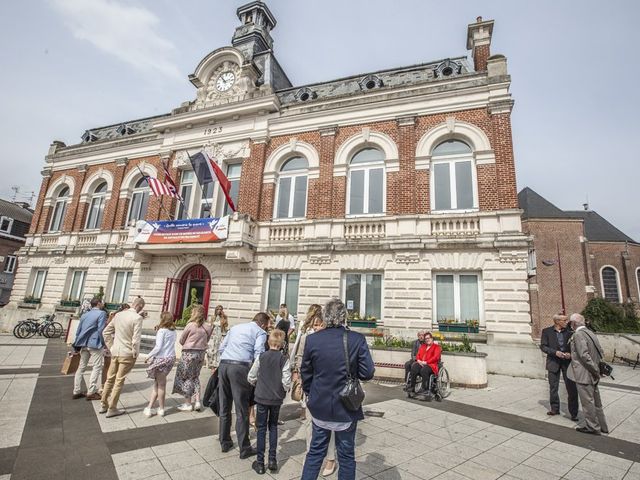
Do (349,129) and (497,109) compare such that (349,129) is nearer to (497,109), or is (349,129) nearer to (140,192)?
(497,109)

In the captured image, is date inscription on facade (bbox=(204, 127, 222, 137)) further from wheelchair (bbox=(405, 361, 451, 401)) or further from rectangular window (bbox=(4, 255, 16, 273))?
rectangular window (bbox=(4, 255, 16, 273))

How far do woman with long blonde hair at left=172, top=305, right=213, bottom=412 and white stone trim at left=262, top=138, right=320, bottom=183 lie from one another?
31.9 feet

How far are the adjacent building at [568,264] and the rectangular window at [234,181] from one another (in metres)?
26.6

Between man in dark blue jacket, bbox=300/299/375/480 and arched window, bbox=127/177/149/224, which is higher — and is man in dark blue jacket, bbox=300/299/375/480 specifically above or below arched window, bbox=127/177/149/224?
below

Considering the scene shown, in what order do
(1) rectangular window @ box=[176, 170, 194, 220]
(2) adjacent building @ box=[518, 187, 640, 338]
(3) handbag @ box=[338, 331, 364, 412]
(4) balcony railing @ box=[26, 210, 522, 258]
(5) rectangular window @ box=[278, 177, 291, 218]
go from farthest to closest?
(2) adjacent building @ box=[518, 187, 640, 338] → (1) rectangular window @ box=[176, 170, 194, 220] → (5) rectangular window @ box=[278, 177, 291, 218] → (4) balcony railing @ box=[26, 210, 522, 258] → (3) handbag @ box=[338, 331, 364, 412]

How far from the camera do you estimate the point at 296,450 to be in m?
4.58

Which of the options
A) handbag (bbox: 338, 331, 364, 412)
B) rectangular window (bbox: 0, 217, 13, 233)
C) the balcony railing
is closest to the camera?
handbag (bbox: 338, 331, 364, 412)

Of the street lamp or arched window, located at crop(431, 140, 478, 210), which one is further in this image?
the street lamp

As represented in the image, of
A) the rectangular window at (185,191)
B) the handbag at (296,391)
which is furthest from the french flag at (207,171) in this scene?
the handbag at (296,391)

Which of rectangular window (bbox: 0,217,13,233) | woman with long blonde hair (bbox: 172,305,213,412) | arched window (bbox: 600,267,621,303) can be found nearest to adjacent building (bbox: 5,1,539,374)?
woman with long blonde hair (bbox: 172,305,213,412)

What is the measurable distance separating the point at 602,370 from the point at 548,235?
29737mm

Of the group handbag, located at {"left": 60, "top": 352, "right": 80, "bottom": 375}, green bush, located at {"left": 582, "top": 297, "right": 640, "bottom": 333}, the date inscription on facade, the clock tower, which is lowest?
handbag, located at {"left": 60, "top": 352, "right": 80, "bottom": 375}

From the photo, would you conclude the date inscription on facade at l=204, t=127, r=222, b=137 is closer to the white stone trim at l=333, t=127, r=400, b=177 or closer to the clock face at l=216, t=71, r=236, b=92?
the clock face at l=216, t=71, r=236, b=92

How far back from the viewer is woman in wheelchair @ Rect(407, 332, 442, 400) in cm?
763
